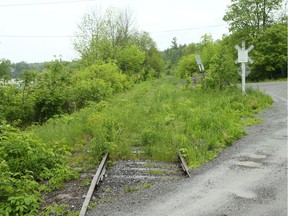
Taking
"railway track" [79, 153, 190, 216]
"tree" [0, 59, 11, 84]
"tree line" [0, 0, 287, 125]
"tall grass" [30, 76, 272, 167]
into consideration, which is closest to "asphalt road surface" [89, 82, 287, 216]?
"railway track" [79, 153, 190, 216]

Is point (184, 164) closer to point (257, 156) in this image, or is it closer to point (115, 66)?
point (257, 156)

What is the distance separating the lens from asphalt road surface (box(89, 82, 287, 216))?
5.29m

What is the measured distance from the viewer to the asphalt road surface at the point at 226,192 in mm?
5289

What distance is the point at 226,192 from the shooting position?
6.02 m

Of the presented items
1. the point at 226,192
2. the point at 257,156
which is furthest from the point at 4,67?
the point at 226,192

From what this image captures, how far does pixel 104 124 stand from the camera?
9930 millimetres

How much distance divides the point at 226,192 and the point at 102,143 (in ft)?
11.9

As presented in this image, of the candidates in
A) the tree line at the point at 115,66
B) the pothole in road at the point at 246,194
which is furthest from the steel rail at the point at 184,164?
the tree line at the point at 115,66

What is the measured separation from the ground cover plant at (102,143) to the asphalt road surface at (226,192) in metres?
0.78

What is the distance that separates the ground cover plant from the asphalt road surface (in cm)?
78

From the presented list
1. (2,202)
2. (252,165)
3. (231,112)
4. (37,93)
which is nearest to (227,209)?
(252,165)

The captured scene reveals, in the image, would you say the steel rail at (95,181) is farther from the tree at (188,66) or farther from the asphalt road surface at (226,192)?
the tree at (188,66)

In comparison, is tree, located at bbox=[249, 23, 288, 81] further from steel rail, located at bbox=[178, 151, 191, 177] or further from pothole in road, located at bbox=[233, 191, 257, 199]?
pothole in road, located at bbox=[233, 191, 257, 199]

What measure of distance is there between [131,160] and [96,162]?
3.16 feet
